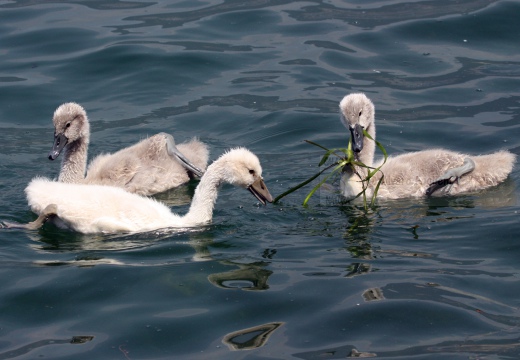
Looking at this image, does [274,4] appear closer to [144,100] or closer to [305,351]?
[144,100]

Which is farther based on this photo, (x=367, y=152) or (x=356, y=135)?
(x=367, y=152)

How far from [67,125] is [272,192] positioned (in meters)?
2.19

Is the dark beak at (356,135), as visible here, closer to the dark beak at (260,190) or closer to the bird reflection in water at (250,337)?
the dark beak at (260,190)

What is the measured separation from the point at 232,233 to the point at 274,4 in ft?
26.7

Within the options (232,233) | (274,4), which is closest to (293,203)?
(232,233)

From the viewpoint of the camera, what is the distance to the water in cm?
709

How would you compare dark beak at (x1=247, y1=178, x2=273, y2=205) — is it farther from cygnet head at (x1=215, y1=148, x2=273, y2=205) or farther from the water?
the water

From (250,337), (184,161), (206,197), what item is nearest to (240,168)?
(206,197)

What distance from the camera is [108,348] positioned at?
22.6ft

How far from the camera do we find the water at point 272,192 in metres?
7.09

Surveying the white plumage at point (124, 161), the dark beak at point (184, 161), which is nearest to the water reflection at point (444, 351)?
the white plumage at point (124, 161)

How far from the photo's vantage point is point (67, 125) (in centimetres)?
1034

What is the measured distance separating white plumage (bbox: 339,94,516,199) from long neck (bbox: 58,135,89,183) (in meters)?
2.67

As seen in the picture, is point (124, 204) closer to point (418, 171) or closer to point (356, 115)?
point (356, 115)
